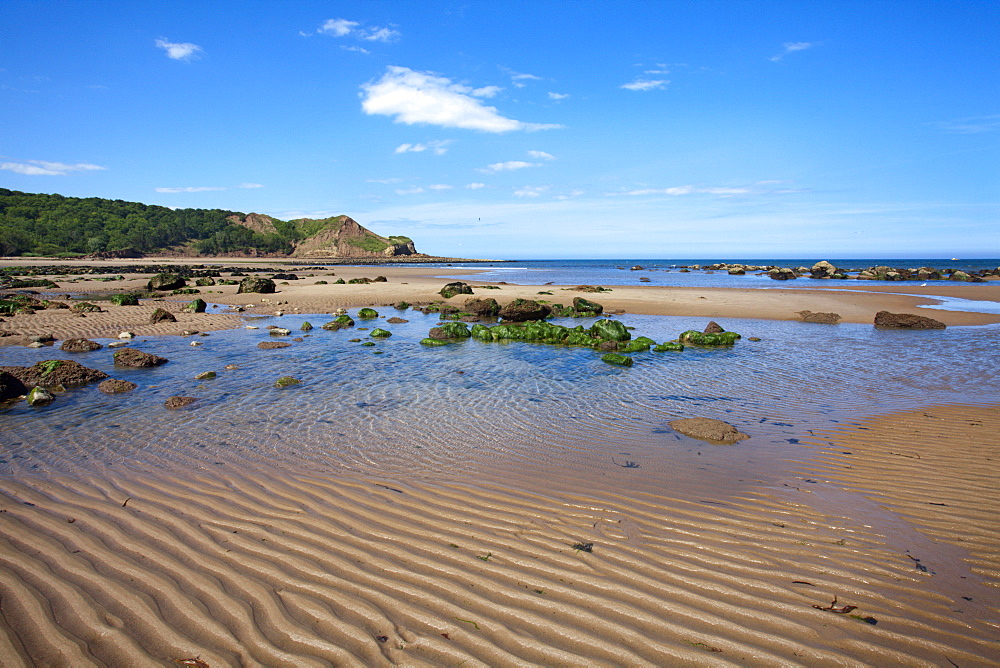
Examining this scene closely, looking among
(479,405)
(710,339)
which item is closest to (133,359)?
(479,405)

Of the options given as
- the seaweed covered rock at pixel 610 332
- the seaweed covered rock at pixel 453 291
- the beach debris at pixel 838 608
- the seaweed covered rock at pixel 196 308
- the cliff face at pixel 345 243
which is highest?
the cliff face at pixel 345 243

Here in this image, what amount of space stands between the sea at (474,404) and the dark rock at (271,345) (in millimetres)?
250

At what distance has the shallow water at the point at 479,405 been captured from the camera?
679 centimetres

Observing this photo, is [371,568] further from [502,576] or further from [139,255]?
[139,255]

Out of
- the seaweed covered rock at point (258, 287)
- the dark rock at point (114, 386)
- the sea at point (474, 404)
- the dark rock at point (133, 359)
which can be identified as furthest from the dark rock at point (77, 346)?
the seaweed covered rock at point (258, 287)

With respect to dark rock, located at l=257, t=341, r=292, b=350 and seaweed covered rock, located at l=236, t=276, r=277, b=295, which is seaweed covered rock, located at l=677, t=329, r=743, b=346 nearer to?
dark rock, located at l=257, t=341, r=292, b=350

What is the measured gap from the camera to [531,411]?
902 cm

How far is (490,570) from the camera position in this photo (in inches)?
162

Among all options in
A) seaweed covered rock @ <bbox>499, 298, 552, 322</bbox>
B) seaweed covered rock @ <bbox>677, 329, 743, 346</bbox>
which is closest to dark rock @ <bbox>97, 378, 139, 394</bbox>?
seaweed covered rock @ <bbox>499, 298, 552, 322</bbox>

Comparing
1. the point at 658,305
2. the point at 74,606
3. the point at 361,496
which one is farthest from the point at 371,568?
the point at 658,305

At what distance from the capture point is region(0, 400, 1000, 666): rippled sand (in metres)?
3.26

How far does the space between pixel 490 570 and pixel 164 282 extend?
3680 centimetres

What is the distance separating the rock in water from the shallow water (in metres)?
0.21

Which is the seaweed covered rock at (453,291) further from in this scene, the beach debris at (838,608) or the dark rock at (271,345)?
the beach debris at (838,608)
